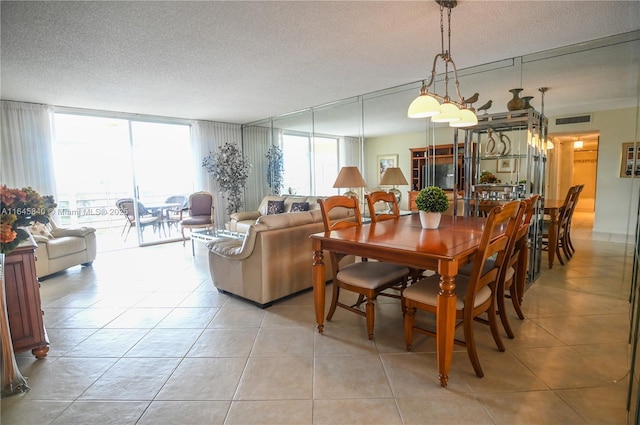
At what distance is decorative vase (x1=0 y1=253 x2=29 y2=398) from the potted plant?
2.72 metres

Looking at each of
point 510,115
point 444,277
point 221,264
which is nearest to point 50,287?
point 221,264

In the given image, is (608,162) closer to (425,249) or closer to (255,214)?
(425,249)

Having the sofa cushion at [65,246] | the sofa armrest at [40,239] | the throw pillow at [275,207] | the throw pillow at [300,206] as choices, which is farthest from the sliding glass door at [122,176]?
the throw pillow at [300,206]

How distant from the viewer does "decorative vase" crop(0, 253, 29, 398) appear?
5.93 ft

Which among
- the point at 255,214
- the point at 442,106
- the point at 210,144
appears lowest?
the point at 255,214

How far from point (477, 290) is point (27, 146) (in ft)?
20.2

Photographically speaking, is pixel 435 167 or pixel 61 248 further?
pixel 435 167

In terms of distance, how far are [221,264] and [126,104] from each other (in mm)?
3475

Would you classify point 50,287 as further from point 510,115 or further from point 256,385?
point 510,115

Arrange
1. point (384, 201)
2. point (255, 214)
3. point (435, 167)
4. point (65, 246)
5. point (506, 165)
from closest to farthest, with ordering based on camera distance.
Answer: point (384, 201) < point (506, 165) < point (65, 246) < point (435, 167) < point (255, 214)

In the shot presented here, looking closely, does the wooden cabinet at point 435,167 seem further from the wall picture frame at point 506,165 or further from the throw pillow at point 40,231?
the throw pillow at point 40,231

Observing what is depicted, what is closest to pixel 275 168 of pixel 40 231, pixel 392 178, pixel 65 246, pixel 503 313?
pixel 392 178

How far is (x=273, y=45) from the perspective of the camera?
2.93 m

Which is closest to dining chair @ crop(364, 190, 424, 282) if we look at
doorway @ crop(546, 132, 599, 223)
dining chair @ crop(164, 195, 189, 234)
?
doorway @ crop(546, 132, 599, 223)
